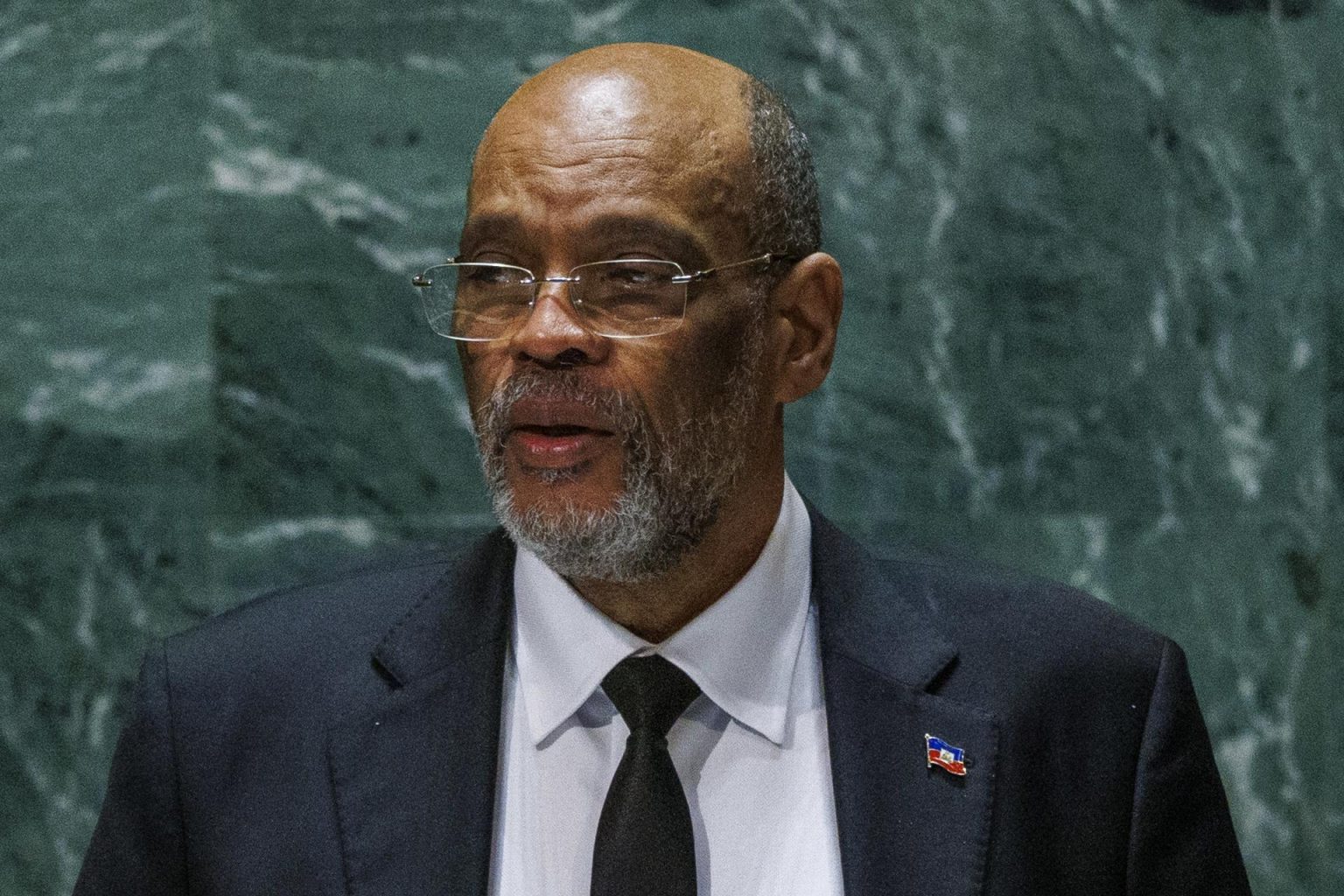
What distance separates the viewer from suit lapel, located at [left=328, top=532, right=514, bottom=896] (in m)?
2.15

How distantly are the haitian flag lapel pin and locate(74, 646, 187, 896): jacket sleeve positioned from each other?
1001 mm

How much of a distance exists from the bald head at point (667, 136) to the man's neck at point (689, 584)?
387 mm

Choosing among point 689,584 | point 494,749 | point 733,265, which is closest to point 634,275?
point 733,265

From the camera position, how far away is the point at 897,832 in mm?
2209

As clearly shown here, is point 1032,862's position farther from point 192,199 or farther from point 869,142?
point 192,199

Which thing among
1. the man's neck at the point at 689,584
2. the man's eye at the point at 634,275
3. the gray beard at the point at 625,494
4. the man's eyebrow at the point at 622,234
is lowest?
the man's neck at the point at 689,584

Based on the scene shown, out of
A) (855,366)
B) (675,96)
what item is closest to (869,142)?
(855,366)

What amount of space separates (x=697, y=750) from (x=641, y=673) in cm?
14

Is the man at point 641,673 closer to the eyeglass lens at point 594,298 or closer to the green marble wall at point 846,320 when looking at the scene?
the eyeglass lens at point 594,298

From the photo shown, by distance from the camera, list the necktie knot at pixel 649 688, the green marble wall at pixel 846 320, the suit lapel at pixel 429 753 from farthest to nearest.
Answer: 1. the green marble wall at pixel 846 320
2. the necktie knot at pixel 649 688
3. the suit lapel at pixel 429 753

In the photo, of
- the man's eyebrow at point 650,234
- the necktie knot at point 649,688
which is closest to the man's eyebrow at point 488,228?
the man's eyebrow at point 650,234

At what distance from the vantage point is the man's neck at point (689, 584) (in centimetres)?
234

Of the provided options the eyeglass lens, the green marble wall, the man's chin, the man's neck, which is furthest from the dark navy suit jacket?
the green marble wall

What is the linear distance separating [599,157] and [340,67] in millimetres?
1493
